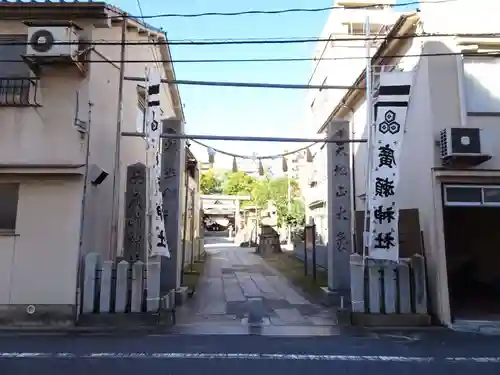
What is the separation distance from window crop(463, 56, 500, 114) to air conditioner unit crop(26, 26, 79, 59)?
866 cm

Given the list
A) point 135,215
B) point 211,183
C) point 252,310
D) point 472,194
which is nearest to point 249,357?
point 252,310

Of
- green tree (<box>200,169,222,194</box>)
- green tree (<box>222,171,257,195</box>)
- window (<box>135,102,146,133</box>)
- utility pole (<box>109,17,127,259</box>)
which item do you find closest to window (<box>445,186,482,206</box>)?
utility pole (<box>109,17,127,259</box>)

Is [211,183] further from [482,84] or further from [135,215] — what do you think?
[482,84]

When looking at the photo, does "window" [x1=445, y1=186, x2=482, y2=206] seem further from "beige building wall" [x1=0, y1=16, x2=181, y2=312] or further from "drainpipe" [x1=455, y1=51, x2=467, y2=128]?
"beige building wall" [x1=0, y1=16, x2=181, y2=312]

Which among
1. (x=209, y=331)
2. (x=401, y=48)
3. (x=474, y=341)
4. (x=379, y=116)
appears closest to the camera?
(x=474, y=341)

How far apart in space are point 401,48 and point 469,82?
2358mm

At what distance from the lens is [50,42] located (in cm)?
922

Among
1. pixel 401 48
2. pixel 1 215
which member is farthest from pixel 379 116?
pixel 1 215

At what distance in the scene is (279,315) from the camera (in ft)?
33.9

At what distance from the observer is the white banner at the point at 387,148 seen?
912cm

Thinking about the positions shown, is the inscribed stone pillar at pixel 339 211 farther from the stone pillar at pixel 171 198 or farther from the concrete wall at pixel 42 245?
the concrete wall at pixel 42 245

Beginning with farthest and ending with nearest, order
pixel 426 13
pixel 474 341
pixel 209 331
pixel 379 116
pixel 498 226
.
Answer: pixel 498 226 → pixel 426 13 → pixel 379 116 → pixel 209 331 → pixel 474 341

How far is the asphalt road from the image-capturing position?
6.20 meters

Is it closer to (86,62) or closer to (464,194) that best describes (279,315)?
(464,194)
